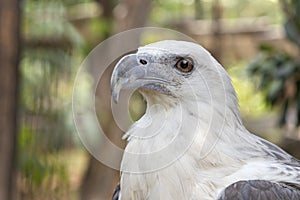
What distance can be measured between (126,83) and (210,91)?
349 millimetres

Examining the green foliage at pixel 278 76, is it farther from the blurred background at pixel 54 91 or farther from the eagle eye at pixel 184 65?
the eagle eye at pixel 184 65

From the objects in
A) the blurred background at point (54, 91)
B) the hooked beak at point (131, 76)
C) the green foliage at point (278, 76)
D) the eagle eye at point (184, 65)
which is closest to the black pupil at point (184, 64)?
the eagle eye at point (184, 65)

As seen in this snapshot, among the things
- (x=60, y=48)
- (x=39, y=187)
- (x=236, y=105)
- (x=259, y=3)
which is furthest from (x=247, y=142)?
(x=259, y=3)

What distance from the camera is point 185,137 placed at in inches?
106

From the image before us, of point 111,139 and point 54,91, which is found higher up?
point 54,91

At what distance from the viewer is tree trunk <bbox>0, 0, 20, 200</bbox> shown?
4.77m

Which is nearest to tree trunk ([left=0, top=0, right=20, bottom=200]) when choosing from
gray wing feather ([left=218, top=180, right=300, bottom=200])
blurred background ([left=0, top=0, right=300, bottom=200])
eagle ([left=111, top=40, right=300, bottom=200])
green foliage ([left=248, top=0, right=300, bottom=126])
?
blurred background ([left=0, top=0, right=300, bottom=200])

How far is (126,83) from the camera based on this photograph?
8.52 feet

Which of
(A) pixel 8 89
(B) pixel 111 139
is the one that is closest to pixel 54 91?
(A) pixel 8 89

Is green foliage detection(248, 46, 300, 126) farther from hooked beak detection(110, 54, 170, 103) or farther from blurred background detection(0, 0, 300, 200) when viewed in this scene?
hooked beak detection(110, 54, 170, 103)

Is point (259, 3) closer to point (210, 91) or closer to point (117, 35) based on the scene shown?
point (117, 35)

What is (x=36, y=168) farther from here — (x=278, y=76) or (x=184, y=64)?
(x=184, y=64)

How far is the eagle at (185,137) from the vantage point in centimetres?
263

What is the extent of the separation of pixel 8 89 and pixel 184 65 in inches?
95.0
